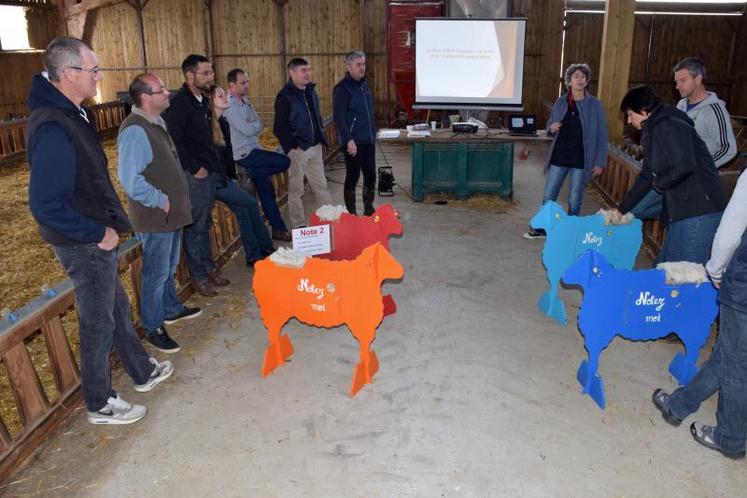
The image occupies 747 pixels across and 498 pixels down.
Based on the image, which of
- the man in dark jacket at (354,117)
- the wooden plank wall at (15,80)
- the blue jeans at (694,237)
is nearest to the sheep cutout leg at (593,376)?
the blue jeans at (694,237)

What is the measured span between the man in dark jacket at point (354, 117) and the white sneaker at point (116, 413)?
161 inches

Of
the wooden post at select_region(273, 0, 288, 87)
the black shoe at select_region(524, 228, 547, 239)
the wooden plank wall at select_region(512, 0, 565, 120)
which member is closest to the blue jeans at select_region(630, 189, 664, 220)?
the black shoe at select_region(524, 228, 547, 239)

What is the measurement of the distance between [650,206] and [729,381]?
84.9 inches

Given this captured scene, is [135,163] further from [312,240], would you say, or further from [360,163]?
[360,163]

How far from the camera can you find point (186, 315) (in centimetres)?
480

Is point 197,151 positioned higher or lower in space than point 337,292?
higher

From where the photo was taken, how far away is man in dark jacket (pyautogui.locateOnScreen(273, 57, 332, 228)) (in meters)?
6.21

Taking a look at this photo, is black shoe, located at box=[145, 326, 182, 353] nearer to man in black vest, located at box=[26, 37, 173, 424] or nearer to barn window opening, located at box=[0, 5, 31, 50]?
man in black vest, located at box=[26, 37, 173, 424]

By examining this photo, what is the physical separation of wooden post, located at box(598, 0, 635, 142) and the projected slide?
4.02 feet

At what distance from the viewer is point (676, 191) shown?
381cm

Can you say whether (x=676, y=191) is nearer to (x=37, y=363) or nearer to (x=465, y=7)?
(x=37, y=363)

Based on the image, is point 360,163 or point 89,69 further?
point 360,163

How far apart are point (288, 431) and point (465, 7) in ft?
37.7

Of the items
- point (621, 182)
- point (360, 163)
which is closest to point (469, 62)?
point (621, 182)
